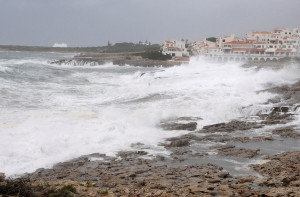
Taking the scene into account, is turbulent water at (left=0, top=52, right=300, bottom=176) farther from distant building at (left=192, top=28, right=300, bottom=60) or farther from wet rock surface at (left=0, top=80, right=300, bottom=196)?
distant building at (left=192, top=28, right=300, bottom=60)

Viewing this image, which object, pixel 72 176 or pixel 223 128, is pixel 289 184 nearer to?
pixel 72 176

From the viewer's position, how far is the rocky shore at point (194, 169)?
7707mm

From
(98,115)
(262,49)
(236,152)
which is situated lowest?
(236,152)

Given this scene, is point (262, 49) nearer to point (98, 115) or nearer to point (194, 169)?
point (98, 115)

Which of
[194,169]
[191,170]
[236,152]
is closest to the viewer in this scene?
[191,170]

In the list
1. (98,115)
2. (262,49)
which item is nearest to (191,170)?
(98,115)

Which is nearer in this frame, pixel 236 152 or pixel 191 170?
pixel 191 170

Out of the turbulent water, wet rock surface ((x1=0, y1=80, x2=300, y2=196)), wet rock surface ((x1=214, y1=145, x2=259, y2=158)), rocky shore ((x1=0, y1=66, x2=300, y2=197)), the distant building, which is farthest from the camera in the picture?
the distant building

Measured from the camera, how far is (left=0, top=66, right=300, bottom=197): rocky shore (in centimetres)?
771

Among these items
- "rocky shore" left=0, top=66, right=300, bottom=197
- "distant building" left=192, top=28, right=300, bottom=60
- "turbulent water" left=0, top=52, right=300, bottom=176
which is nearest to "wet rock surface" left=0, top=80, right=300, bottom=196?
"rocky shore" left=0, top=66, right=300, bottom=197

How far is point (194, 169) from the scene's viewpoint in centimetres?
999

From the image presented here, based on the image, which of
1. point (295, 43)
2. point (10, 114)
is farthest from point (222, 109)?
point (295, 43)

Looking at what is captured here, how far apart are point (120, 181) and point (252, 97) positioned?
15396mm

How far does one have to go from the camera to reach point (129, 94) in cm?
2656
